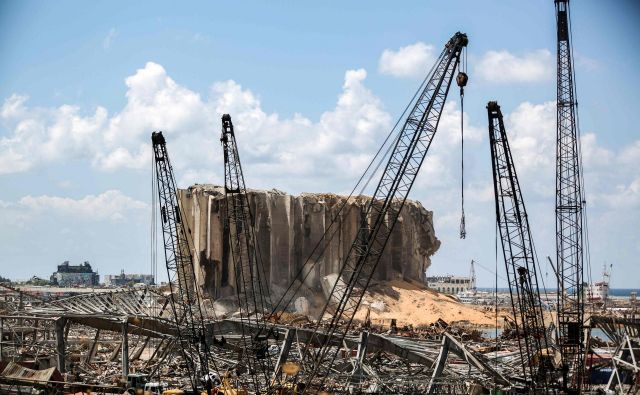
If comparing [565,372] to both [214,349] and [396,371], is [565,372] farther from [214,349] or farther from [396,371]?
[214,349]

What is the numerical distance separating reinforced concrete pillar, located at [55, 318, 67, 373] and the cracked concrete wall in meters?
53.3

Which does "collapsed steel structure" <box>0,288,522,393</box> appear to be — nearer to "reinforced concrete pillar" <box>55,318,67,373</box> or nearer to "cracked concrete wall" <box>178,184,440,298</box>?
"reinforced concrete pillar" <box>55,318,67,373</box>

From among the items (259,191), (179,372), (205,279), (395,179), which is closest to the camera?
(395,179)

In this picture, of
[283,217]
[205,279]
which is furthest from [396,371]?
[283,217]

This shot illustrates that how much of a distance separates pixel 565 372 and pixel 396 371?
43.0 ft

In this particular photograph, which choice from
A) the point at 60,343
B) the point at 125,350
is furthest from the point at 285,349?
the point at 60,343

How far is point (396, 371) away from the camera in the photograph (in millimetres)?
69938

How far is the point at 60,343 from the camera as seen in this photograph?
216 feet

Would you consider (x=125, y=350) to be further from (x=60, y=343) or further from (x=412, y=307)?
(x=412, y=307)

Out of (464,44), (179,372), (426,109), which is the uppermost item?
(464,44)

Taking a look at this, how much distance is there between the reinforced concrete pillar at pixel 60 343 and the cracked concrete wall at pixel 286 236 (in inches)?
2097

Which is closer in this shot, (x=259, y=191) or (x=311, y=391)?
(x=311, y=391)

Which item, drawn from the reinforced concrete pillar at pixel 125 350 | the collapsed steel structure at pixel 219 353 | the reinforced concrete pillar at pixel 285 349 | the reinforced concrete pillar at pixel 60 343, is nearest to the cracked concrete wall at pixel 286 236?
the collapsed steel structure at pixel 219 353

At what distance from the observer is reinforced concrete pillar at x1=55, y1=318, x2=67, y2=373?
65.5 m
